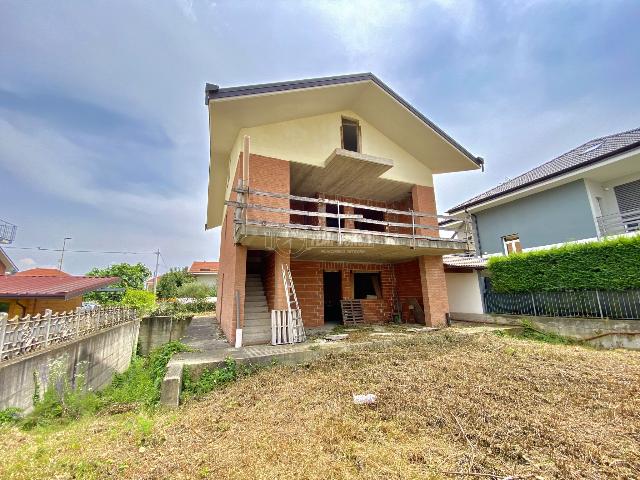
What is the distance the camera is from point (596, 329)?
948cm

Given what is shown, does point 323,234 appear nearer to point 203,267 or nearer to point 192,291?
point 192,291

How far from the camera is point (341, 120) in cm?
1116

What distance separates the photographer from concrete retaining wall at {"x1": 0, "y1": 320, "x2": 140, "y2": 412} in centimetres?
476

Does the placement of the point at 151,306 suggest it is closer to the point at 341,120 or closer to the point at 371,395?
the point at 341,120

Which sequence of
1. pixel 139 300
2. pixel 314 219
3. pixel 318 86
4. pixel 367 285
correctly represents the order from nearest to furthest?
pixel 318 86, pixel 314 219, pixel 367 285, pixel 139 300

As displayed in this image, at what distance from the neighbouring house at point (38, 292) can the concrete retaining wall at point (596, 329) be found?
16.8m

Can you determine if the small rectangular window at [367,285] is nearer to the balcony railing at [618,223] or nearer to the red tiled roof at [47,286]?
the balcony railing at [618,223]

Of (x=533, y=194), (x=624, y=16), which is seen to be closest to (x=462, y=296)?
(x=533, y=194)

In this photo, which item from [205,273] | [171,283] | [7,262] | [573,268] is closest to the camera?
[573,268]

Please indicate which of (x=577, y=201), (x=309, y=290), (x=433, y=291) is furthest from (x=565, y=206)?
(x=309, y=290)

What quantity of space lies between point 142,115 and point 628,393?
21.3 meters

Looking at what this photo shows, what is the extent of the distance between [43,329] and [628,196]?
21.3 metres

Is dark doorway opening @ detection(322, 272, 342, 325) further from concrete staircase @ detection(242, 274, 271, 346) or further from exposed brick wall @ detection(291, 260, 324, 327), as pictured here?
concrete staircase @ detection(242, 274, 271, 346)

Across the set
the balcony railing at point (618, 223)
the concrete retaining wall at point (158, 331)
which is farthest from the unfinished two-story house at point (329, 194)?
the balcony railing at point (618, 223)
